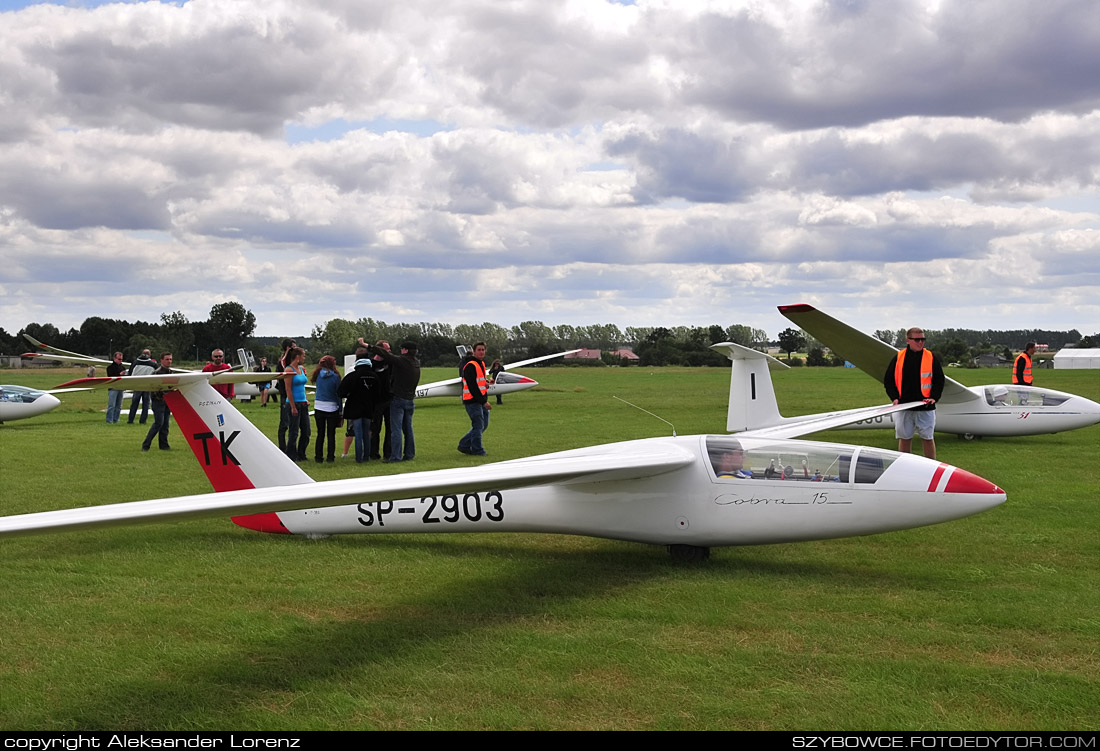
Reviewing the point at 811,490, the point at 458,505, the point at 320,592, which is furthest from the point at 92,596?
the point at 811,490

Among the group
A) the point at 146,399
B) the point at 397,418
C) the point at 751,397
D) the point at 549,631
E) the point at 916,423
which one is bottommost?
the point at 549,631

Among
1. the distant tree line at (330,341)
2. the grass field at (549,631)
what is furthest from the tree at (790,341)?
the grass field at (549,631)

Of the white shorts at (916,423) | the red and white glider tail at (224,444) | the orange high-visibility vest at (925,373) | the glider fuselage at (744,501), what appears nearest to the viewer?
the glider fuselage at (744,501)

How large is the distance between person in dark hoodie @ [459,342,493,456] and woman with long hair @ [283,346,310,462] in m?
2.72

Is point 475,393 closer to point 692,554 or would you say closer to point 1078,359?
point 692,554

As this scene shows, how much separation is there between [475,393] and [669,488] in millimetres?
8723

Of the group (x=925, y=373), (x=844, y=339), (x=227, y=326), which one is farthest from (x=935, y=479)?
(x=227, y=326)

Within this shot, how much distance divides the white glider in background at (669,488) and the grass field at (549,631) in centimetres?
41

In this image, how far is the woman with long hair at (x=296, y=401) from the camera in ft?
49.9

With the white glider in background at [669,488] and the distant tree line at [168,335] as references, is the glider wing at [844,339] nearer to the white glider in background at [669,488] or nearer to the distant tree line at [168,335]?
the white glider in background at [669,488]

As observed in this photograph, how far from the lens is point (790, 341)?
122438 millimetres

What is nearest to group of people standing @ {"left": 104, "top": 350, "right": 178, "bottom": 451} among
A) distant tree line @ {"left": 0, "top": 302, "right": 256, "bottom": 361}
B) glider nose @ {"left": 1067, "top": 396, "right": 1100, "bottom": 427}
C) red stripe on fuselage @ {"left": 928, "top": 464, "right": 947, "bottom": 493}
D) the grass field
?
the grass field

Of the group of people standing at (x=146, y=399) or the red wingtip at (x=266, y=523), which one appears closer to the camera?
the red wingtip at (x=266, y=523)
